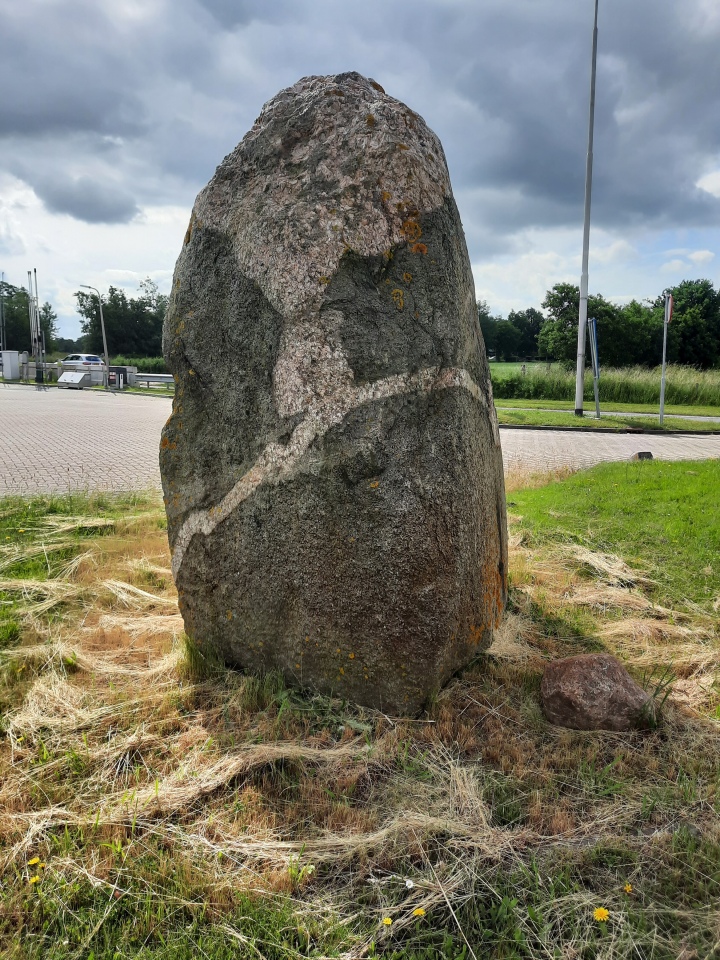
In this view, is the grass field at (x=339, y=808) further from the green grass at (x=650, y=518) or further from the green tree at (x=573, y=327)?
the green tree at (x=573, y=327)

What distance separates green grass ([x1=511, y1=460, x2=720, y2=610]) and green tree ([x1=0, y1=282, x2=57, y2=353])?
248ft

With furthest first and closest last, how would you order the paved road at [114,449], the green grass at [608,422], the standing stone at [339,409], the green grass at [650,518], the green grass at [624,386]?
1. the green grass at [624,386]
2. the green grass at [608,422]
3. the paved road at [114,449]
4. the green grass at [650,518]
5. the standing stone at [339,409]

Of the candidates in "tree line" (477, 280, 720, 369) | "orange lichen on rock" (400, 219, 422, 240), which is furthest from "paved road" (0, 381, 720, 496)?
"tree line" (477, 280, 720, 369)

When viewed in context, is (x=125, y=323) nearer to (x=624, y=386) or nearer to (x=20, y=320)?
(x=20, y=320)

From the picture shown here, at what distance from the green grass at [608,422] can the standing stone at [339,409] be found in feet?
42.5

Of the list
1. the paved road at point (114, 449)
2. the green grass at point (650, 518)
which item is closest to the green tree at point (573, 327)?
the paved road at point (114, 449)

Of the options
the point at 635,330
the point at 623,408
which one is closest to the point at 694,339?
the point at 635,330

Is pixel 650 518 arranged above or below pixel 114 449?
below

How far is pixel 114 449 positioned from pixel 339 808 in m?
10.1

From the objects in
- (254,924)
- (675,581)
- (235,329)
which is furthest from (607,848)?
(675,581)

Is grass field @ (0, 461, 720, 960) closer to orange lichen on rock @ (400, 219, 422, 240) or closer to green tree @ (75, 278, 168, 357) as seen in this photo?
orange lichen on rock @ (400, 219, 422, 240)

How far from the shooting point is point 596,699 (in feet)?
9.89

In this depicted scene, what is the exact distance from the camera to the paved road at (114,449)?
8.57 metres

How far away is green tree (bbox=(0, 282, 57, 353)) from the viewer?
242ft
